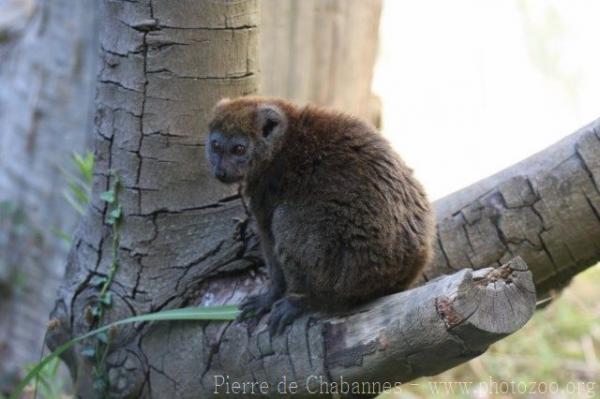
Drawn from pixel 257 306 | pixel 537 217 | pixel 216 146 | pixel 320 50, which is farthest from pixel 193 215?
pixel 320 50

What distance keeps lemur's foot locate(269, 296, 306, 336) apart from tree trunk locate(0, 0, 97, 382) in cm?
301

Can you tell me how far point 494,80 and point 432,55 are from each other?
0.62 m

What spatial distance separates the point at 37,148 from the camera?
600 centimetres

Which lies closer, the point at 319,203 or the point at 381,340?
the point at 381,340

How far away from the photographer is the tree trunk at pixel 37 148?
5.83 meters

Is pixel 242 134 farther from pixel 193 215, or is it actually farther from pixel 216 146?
pixel 193 215

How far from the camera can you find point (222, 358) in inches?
132

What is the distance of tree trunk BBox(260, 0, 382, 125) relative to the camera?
483cm

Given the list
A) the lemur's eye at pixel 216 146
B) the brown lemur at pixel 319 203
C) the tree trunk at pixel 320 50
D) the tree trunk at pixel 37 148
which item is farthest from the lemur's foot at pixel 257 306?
the tree trunk at pixel 37 148

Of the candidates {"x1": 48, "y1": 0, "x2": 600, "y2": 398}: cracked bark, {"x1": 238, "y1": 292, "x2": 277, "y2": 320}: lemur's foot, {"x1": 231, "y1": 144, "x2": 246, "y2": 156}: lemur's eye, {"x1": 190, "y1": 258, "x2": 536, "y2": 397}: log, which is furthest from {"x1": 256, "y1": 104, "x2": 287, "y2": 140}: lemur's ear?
{"x1": 190, "y1": 258, "x2": 536, "y2": 397}: log

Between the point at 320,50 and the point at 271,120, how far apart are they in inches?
67.0

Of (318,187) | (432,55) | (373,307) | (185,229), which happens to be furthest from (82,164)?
(432,55)

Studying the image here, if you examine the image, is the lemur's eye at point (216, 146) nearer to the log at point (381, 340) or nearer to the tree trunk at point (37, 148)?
the log at point (381, 340)

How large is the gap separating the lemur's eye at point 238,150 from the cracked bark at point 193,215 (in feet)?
0.65
